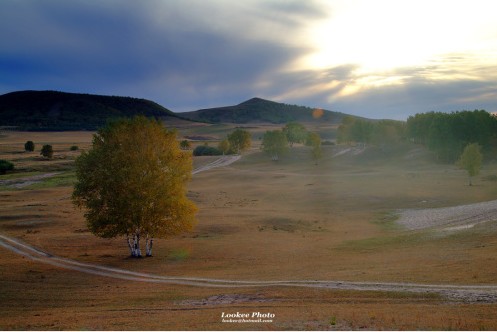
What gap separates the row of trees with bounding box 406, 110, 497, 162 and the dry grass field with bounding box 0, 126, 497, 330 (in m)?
34.6

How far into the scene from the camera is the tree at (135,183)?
4694 cm

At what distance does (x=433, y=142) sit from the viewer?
138375 mm

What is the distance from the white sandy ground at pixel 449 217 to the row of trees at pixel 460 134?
238ft

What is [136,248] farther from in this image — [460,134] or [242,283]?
[460,134]

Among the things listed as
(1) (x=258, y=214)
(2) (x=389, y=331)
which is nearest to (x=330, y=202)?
(1) (x=258, y=214)

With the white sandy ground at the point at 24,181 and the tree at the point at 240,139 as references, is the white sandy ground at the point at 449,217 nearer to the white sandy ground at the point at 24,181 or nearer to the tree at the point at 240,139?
the white sandy ground at the point at 24,181

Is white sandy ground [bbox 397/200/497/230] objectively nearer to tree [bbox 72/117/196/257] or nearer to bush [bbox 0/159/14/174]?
tree [bbox 72/117/196/257]

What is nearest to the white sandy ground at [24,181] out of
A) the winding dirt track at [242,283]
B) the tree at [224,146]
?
the winding dirt track at [242,283]

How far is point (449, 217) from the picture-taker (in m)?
60.0

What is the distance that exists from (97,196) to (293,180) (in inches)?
3007

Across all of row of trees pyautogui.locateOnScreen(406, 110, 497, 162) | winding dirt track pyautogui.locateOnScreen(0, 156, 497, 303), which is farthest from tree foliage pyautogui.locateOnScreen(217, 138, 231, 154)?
winding dirt track pyautogui.locateOnScreen(0, 156, 497, 303)

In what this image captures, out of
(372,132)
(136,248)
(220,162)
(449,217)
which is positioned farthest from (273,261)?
(372,132)

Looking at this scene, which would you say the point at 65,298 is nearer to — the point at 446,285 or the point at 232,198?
the point at 446,285

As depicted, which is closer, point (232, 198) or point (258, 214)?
point (258, 214)
